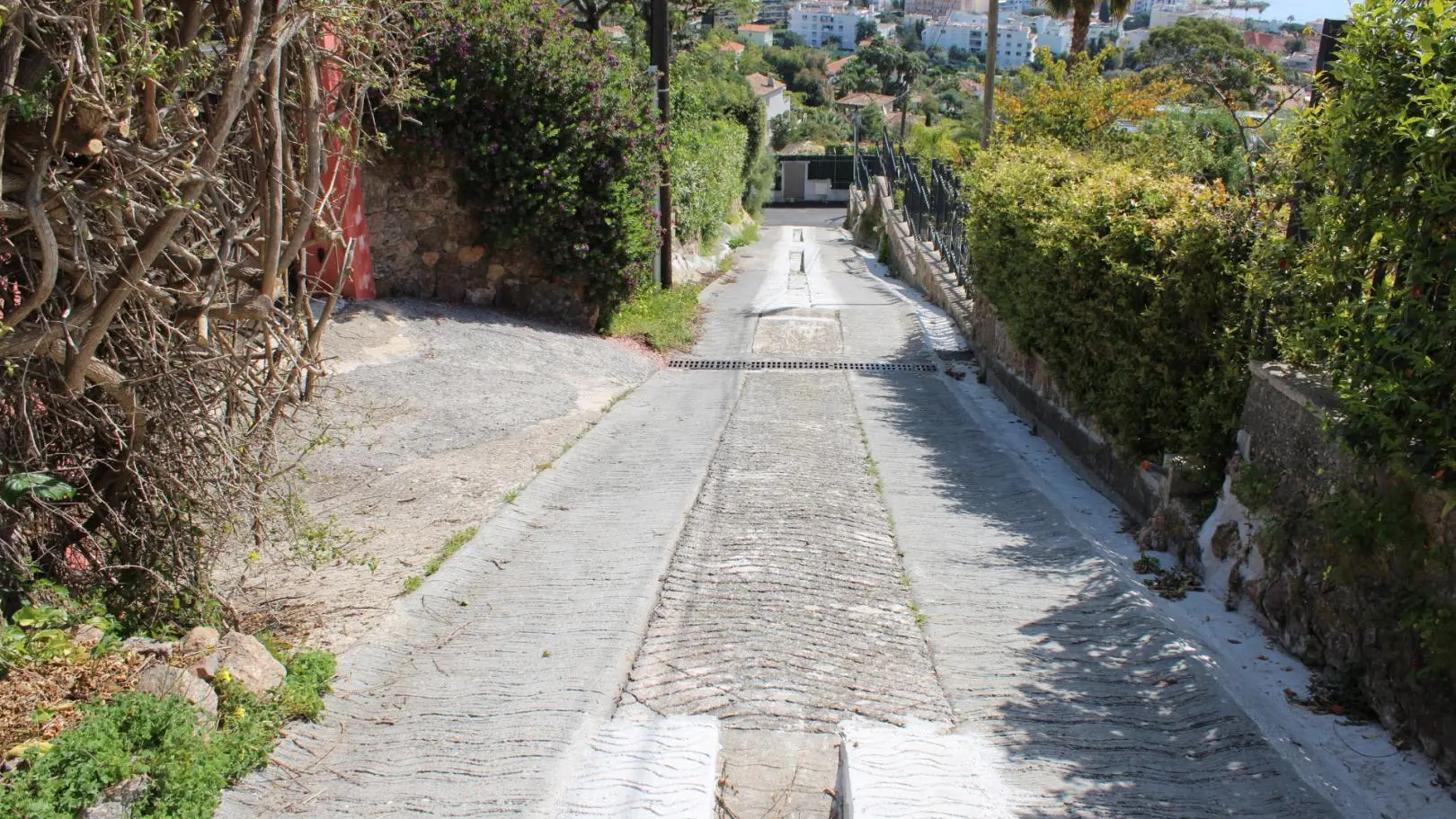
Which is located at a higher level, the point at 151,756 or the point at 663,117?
the point at 663,117

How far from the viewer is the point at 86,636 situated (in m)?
4.82

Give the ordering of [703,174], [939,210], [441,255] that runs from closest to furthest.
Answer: [441,255]
[939,210]
[703,174]

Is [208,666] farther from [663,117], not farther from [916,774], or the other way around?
[663,117]

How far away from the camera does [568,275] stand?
15.4m

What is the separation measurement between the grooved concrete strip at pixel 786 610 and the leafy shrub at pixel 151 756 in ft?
5.62

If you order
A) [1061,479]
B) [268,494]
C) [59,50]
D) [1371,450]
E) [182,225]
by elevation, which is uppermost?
[59,50]

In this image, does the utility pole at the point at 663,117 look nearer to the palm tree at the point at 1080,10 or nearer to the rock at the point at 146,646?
the palm tree at the point at 1080,10

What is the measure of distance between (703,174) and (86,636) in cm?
1963

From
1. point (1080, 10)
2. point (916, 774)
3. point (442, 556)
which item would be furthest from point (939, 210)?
point (916, 774)

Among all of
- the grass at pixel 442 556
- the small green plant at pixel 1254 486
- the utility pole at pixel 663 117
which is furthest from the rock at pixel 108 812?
the utility pole at pixel 663 117

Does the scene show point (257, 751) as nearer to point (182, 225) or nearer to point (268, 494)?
point (268, 494)

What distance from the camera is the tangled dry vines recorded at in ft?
14.5

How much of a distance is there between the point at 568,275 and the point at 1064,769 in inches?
467

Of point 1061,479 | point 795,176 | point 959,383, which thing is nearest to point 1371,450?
point 1061,479
